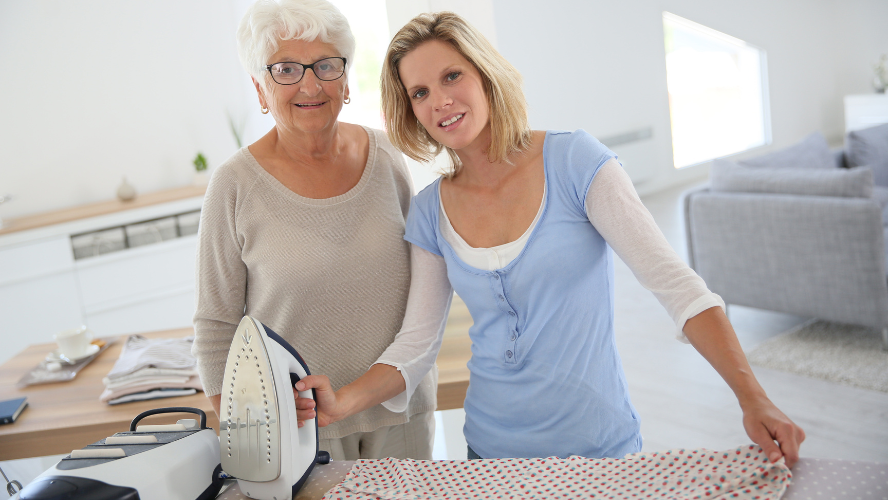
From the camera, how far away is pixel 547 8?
19.5 feet

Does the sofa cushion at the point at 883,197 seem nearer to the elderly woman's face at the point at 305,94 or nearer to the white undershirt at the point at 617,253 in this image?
the white undershirt at the point at 617,253

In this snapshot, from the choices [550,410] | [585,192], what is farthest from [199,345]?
[585,192]

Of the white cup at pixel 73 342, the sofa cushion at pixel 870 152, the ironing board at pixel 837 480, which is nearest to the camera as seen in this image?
the ironing board at pixel 837 480

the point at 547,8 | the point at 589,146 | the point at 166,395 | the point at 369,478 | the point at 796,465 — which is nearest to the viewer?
the point at 796,465

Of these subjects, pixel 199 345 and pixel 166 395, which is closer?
pixel 199 345

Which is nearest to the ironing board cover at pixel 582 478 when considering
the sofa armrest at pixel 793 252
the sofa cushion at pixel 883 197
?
the sofa armrest at pixel 793 252

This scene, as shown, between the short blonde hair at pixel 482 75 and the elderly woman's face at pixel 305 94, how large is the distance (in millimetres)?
120

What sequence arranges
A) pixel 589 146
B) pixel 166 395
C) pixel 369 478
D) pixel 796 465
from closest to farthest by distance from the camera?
1. pixel 796 465
2. pixel 369 478
3. pixel 589 146
4. pixel 166 395

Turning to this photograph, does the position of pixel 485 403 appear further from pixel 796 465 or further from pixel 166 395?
pixel 166 395

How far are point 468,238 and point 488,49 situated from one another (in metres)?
0.33

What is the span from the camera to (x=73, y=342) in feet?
6.44

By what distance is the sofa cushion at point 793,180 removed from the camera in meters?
2.88

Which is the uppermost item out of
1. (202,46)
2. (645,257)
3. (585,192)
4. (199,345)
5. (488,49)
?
(202,46)

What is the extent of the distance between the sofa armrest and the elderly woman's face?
2.39 meters
